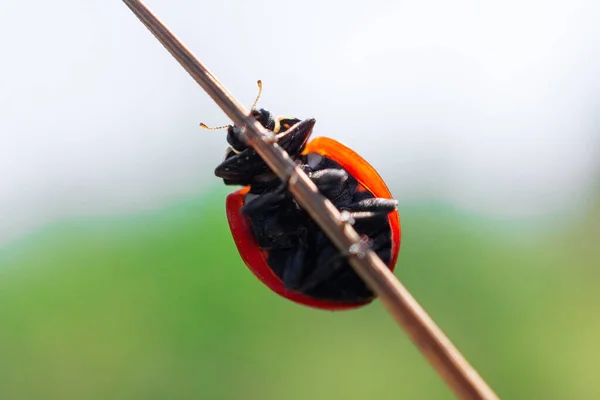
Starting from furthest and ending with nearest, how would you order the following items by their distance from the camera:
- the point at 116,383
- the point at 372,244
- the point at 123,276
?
the point at 123,276 → the point at 116,383 → the point at 372,244

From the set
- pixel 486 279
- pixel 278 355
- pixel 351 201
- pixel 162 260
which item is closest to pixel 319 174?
pixel 351 201

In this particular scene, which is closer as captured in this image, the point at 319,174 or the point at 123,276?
the point at 319,174

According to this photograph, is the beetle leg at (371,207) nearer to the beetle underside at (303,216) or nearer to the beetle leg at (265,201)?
the beetle underside at (303,216)

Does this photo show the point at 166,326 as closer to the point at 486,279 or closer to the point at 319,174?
the point at 486,279

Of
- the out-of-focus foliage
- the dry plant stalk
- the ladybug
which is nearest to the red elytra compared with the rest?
the ladybug

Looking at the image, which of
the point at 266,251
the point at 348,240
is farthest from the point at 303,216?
the point at 348,240

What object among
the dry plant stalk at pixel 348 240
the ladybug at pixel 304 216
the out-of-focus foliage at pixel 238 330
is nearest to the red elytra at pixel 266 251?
the ladybug at pixel 304 216
